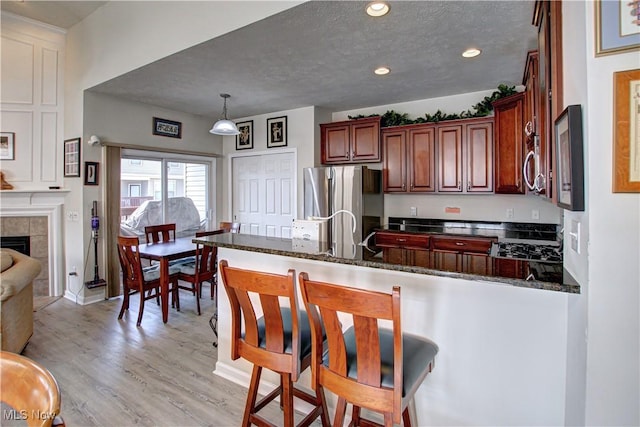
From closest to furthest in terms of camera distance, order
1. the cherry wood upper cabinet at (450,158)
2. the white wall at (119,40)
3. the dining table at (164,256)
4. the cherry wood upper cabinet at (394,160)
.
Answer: the white wall at (119,40) < the dining table at (164,256) < the cherry wood upper cabinet at (450,158) < the cherry wood upper cabinet at (394,160)

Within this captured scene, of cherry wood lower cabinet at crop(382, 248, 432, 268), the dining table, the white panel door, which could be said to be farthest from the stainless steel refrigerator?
cherry wood lower cabinet at crop(382, 248, 432, 268)

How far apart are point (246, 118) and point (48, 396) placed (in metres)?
5.25

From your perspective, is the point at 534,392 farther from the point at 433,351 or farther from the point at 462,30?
the point at 462,30

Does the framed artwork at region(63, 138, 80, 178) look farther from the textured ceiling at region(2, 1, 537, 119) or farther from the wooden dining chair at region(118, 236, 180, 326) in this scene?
the wooden dining chair at region(118, 236, 180, 326)

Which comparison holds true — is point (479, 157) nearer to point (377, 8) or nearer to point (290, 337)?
point (377, 8)

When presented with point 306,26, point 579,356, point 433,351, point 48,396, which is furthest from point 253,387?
point 306,26

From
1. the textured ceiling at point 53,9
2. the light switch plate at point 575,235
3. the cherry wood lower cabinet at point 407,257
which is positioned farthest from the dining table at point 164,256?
the light switch plate at point 575,235

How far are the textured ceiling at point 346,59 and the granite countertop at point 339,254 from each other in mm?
1606

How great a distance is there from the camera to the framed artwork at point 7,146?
4.17m

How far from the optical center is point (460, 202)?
4301 millimetres

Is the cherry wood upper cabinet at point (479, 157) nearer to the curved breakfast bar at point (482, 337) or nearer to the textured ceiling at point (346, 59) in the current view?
the textured ceiling at point (346, 59)

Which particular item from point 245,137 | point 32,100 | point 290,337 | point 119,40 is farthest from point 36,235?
point 290,337

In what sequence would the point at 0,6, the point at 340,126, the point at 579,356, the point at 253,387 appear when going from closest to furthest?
the point at 579,356, the point at 253,387, the point at 0,6, the point at 340,126

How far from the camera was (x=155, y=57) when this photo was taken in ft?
10.6
